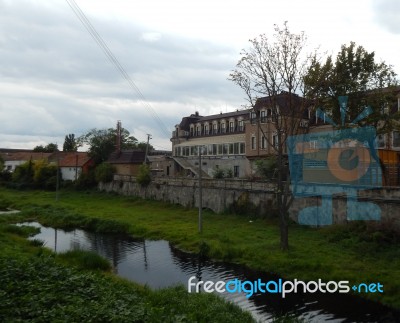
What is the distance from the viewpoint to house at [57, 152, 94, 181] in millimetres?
57050

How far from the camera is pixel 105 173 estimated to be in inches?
1935

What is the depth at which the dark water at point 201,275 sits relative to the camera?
1356 cm

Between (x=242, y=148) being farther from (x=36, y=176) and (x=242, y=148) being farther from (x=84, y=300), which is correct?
(x=84, y=300)

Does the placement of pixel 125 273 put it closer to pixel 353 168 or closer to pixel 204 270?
Answer: pixel 204 270

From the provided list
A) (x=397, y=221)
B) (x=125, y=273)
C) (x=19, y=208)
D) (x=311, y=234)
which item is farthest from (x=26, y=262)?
(x=19, y=208)

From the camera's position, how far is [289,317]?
41.5 ft

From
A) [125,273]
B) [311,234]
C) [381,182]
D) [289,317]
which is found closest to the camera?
[289,317]

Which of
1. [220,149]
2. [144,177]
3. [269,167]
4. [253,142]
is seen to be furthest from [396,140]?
[144,177]

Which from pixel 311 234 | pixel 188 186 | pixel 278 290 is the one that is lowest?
pixel 278 290

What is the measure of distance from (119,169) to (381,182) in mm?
37607

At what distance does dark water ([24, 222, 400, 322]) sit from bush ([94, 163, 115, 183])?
66.1 feet

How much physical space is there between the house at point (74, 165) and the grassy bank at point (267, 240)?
19907mm

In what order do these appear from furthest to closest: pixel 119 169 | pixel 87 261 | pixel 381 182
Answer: pixel 119 169 → pixel 381 182 → pixel 87 261

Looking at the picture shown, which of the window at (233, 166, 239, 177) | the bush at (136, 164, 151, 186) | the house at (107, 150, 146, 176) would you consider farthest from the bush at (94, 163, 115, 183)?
the window at (233, 166, 239, 177)
